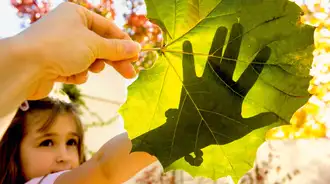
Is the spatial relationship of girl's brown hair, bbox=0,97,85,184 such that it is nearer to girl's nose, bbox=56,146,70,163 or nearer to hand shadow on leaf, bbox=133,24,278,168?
girl's nose, bbox=56,146,70,163

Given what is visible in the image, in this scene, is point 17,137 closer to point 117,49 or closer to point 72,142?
point 72,142

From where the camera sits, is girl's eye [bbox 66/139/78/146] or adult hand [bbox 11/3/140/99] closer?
adult hand [bbox 11/3/140/99]

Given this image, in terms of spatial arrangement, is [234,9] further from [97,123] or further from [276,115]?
[97,123]

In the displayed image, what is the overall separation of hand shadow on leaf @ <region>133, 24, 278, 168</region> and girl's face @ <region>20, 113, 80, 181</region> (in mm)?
800

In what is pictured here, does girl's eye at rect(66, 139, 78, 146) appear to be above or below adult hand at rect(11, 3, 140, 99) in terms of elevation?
below

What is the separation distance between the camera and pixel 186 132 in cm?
45

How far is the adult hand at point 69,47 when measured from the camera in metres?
0.42

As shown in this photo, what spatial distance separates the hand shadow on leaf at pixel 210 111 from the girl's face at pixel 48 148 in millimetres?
800

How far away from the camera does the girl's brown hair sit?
124 centimetres

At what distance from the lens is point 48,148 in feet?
4.01

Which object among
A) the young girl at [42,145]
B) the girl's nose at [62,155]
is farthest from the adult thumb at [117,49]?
the girl's nose at [62,155]

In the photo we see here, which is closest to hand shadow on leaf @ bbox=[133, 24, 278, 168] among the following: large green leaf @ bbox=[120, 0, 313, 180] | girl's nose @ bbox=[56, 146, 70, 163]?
large green leaf @ bbox=[120, 0, 313, 180]

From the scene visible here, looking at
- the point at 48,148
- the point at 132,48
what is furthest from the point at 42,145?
the point at 132,48

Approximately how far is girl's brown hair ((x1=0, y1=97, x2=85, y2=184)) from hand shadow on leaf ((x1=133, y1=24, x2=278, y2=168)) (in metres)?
0.86
